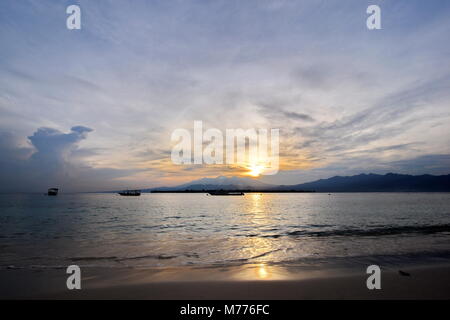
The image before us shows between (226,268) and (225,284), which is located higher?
(225,284)

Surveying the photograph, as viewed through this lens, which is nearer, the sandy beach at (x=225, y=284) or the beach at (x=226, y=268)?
the sandy beach at (x=225, y=284)

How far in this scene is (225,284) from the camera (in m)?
8.59

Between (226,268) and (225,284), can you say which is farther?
(226,268)

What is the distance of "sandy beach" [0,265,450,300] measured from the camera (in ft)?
24.8

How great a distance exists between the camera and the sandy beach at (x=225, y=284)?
7555mm

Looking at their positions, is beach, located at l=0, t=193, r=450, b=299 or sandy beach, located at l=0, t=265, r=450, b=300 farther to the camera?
beach, located at l=0, t=193, r=450, b=299
